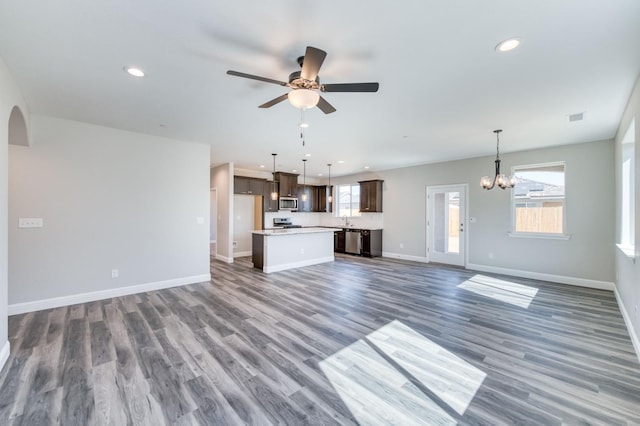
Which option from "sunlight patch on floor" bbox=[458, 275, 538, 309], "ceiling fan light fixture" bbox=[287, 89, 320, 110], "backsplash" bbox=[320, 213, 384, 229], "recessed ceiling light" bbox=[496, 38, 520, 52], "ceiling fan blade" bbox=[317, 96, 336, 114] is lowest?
"sunlight patch on floor" bbox=[458, 275, 538, 309]

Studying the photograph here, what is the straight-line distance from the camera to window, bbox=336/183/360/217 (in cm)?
942

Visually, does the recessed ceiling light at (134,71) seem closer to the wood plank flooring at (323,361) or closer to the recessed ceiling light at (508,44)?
the wood plank flooring at (323,361)

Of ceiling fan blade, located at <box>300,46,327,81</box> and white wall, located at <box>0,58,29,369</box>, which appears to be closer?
ceiling fan blade, located at <box>300,46,327,81</box>

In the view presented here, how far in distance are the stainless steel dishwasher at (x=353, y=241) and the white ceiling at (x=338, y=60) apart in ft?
15.4

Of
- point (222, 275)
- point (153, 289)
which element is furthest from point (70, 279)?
point (222, 275)

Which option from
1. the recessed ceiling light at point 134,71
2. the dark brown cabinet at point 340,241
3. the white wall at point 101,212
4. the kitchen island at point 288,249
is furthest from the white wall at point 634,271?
the dark brown cabinet at point 340,241

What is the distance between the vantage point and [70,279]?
4000 millimetres

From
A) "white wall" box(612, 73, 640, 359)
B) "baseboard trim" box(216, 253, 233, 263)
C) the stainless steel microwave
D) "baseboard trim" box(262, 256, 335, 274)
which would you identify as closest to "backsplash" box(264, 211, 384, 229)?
the stainless steel microwave

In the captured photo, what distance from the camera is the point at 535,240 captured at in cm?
559

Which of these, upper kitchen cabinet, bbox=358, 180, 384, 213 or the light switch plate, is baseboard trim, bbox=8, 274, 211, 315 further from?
upper kitchen cabinet, bbox=358, 180, 384, 213

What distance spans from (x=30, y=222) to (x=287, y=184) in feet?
19.2

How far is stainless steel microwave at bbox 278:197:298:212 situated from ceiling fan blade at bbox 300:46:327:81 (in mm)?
6586

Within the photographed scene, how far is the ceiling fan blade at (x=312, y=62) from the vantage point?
1880 millimetres

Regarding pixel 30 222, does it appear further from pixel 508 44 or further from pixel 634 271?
pixel 634 271
